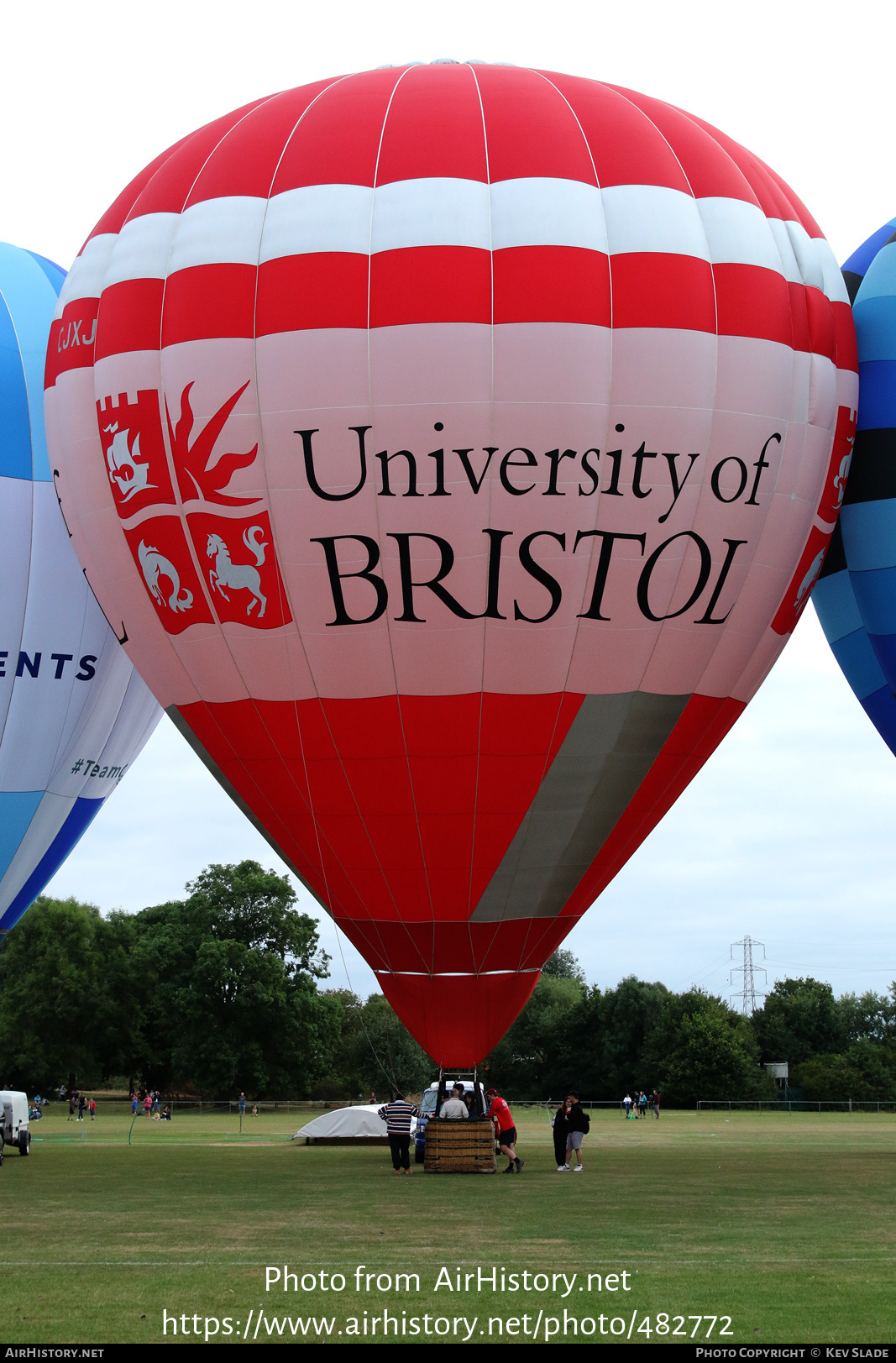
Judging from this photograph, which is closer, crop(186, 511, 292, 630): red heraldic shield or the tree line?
crop(186, 511, 292, 630): red heraldic shield

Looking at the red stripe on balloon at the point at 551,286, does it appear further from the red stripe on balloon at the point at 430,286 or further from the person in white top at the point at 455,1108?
the person in white top at the point at 455,1108

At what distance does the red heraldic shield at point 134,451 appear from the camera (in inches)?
541

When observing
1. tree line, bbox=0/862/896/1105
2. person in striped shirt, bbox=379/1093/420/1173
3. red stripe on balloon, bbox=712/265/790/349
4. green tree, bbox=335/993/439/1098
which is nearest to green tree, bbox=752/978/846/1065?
tree line, bbox=0/862/896/1105

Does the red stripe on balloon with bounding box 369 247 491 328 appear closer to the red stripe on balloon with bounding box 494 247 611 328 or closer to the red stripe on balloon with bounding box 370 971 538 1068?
the red stripe on balloon with bounding box 494 247 611 328

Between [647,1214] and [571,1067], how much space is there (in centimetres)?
5179

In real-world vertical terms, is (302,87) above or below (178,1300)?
above

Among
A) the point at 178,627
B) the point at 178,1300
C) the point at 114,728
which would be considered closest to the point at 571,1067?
the point at 114,728

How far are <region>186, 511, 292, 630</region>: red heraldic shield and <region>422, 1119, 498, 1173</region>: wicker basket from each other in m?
5.63

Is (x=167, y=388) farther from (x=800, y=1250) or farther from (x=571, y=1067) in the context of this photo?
(x=571, y=1067)

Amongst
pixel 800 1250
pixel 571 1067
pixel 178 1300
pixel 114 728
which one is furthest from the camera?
pixel 571 1067

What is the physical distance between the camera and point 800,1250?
9055 mm

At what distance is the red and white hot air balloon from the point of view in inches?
510

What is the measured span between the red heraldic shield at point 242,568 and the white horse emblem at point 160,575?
0.44 metres

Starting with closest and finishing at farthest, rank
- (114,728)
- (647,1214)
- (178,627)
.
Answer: (647,1214), (178,627), (114,728)
